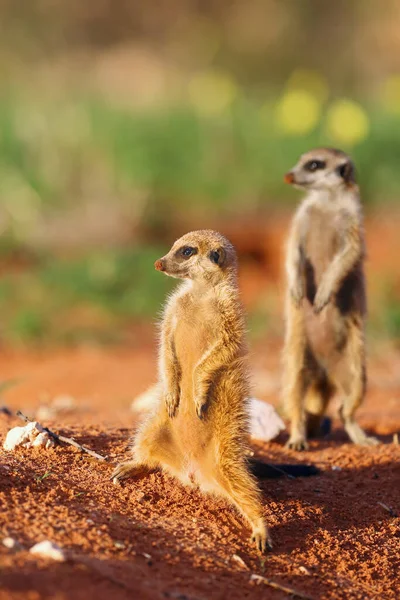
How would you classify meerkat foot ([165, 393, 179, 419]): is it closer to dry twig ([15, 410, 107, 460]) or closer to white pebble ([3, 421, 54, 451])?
dry twig ([15, 410, 107, 460])

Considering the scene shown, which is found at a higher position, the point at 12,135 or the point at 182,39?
the point at 182,39

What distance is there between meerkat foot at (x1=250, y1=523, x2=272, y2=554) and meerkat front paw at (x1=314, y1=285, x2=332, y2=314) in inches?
80.9

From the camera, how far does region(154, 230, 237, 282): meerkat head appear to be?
341cm

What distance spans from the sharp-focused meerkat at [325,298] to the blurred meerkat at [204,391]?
1.47 meters

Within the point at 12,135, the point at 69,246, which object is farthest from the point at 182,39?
the point at 69,246

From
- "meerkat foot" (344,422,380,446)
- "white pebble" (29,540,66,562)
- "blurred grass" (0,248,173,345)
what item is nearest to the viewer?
"white pebble" (29,540,66,562)

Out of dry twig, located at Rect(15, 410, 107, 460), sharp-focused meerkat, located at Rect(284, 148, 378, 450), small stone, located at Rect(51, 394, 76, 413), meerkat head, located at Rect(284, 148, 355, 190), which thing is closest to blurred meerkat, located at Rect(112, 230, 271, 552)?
dry twig, located at Rect(15, 410, 107, 460)

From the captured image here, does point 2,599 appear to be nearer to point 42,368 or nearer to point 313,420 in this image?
point 313,420

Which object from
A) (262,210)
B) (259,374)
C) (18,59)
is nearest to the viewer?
(259,374)

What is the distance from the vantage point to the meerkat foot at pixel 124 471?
125 inches

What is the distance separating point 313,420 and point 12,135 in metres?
6.37

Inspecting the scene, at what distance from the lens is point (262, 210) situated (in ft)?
32.2

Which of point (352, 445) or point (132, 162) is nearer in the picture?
point (352, 445)

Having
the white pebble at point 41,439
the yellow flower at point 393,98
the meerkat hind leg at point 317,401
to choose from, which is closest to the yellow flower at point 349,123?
the yellow flower at point 393,98
